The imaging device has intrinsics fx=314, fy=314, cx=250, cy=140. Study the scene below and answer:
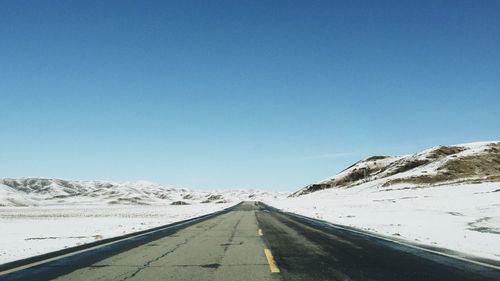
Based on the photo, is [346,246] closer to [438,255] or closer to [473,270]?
[438,255]

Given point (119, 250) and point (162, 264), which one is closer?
point (162, 264)

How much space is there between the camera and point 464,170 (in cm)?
8938

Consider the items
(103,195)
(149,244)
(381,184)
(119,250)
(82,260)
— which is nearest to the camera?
(82,260)

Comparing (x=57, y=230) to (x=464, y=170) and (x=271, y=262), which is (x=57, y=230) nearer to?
(x=271, y=262)

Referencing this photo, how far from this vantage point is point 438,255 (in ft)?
28.5

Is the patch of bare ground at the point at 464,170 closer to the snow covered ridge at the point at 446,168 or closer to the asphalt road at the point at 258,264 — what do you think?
the snow covered ridge at the point at 446,168

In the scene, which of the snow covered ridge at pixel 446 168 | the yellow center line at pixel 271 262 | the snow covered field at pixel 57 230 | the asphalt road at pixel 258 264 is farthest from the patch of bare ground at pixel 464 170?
the yellow center line at pixel 271 262

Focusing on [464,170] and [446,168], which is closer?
[464,170]

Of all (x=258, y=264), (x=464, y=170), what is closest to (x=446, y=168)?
(x=464, y=170)

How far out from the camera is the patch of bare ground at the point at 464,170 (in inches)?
3302

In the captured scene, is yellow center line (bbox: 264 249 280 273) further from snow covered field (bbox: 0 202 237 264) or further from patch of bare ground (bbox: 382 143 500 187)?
patch of bare ground (bbox: 382 143 500 187)

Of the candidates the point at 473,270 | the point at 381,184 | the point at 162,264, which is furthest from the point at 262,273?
the point at 381,184

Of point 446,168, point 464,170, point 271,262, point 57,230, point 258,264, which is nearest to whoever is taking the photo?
point 258,264

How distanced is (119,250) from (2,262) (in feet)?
9.83
